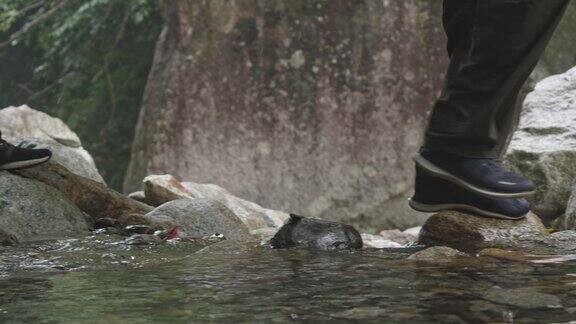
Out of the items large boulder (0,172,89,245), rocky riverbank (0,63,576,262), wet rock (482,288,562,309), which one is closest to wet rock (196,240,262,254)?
rocky riverbank (0,63,576,262)

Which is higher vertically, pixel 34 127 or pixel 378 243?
pixel 34 127

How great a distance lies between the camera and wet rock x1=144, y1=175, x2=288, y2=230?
5703 millimetres

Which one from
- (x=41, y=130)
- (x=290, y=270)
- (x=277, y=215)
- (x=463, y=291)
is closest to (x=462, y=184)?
(x=290, y=270)

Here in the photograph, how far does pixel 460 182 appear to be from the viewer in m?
3.20

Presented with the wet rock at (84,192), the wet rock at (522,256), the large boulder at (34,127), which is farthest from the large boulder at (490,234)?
the large boulder at (34,127)

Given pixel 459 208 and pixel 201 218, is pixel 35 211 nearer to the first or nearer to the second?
pixel 201 218

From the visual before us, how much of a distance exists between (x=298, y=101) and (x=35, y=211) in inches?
177

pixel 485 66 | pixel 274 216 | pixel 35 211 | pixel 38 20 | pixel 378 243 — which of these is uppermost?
pixel 38 20

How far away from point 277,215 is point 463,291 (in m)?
4.83

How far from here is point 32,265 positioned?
2.90 metres

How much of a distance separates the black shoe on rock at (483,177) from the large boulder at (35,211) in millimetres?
1579

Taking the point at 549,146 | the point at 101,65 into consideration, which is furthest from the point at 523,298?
the point at 101,65

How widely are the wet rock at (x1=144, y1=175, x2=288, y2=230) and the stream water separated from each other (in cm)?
211

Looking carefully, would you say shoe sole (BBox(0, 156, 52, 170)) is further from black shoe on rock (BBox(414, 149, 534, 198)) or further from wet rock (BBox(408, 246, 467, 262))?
wet rock (BBox(408, 246, 467, 262))
